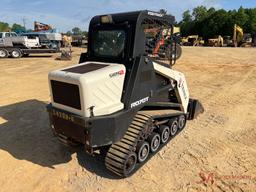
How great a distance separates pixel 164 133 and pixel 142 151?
35.6 inches

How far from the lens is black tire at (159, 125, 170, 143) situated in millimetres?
5457

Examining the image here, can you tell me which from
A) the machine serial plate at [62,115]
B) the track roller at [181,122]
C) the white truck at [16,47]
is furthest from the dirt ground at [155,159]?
the white truck at [16,47]

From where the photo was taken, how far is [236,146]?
18.7ft

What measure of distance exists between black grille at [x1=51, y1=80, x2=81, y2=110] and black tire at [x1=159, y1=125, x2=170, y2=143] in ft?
7.08

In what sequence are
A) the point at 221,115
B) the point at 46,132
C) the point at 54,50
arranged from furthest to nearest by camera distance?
the point at 54,50 < the point at 221,115 < the point at 46,132

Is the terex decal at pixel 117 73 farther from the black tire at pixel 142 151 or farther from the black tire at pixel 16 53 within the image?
the black tire at pixel 16 53

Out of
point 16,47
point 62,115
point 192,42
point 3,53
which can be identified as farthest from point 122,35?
point 192,42

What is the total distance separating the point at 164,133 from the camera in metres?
5.57

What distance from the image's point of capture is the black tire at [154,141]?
511cm

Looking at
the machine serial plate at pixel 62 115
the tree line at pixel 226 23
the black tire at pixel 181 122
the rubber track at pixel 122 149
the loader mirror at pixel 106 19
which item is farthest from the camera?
the tree line at pixel 226 23

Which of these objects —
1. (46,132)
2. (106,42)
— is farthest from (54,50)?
(106,42)

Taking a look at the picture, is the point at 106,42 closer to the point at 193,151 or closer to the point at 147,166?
the point at 147,166

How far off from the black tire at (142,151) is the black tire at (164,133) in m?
0.58

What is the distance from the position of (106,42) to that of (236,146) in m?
3.84
